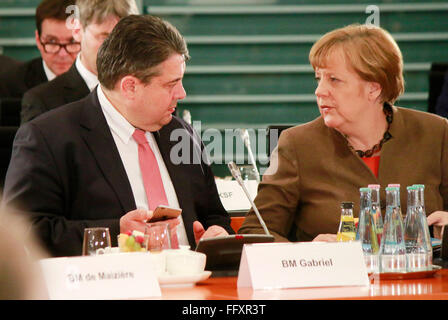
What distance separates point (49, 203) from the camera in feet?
7.35

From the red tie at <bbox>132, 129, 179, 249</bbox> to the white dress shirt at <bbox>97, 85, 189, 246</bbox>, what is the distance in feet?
0.04

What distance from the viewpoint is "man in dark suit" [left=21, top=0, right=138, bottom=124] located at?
3.18 metres

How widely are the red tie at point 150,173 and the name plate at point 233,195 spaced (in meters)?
0.59

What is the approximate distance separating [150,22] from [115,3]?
0.90m

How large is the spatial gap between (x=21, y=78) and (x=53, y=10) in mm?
675

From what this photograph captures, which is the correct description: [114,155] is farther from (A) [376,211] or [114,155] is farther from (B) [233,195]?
(A) [376,211]

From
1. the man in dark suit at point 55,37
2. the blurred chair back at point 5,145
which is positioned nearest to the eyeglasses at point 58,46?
the man in dark suit at point 55,37

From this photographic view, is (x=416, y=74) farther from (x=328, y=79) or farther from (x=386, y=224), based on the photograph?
(x=386, y=224)

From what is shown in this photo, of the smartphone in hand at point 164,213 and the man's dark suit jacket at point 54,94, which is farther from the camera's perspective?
the man's dark suit jacket at point 54,94

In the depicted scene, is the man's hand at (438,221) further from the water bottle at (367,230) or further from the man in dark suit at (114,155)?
→ the man in dark suit at (114,155)

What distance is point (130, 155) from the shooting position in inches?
95.2

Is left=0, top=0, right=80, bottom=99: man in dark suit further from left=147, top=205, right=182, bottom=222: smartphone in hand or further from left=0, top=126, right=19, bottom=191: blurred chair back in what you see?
left=147, top=205, right=182, bottom=222: smartphone in hand

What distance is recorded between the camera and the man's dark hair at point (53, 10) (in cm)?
384
